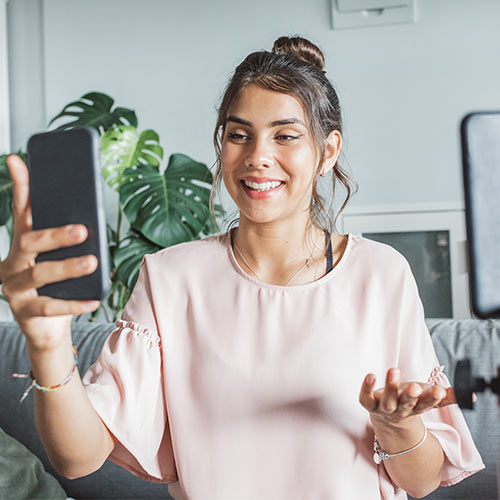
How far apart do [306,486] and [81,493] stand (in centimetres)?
97

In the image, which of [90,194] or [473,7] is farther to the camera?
[473,7]

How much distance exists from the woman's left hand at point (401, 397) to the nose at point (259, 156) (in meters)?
0.39

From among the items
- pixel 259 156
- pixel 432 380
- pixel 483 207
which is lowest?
pixel 432 380

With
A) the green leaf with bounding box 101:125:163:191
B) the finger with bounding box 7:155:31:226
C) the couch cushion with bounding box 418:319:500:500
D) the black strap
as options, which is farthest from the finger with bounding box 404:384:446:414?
the green leaf with bounding box 101:125:163:191

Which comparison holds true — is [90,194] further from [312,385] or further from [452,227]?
[452,227]

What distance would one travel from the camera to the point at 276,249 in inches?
46.0

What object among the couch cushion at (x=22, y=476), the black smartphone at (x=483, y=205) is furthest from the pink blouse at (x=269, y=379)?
the couch cushion at (x=22, y=476)

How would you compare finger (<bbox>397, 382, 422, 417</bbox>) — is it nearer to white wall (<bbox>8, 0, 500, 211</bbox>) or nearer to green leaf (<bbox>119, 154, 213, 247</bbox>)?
green leaf (<bbox>119, 154, 213, 247</bbox>)

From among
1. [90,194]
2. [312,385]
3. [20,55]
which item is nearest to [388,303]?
[312,385]

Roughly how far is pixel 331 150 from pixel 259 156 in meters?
0.20

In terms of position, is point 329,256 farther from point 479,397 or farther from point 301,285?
point 479,397

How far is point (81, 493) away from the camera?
182 centimetres

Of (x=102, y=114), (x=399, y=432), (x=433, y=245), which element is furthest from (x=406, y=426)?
(x=102, y=114)

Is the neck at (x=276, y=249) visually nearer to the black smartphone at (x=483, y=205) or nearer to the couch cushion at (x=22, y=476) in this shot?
the black smartphone at (x=483, y=205)
